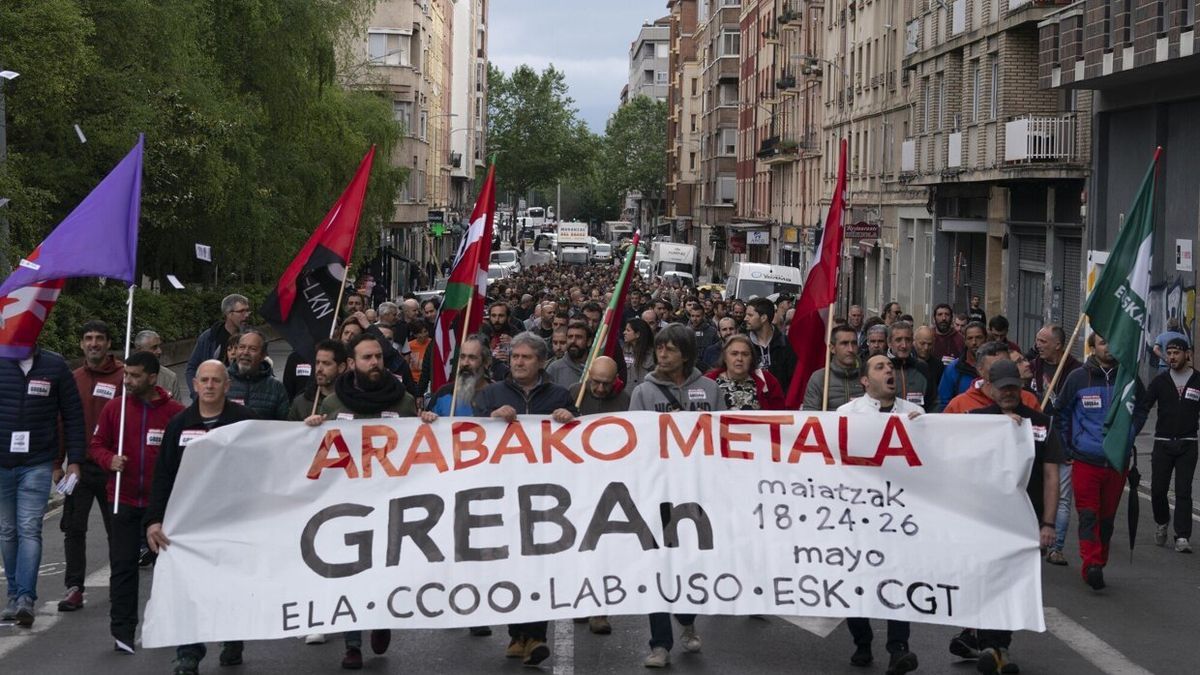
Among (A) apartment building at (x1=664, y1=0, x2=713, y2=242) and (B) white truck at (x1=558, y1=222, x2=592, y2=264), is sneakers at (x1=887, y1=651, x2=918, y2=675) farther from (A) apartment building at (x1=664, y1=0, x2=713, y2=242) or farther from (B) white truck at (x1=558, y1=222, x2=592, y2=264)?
(A) apartment building at (x1=664, y1=0, x2=713, y2=242)

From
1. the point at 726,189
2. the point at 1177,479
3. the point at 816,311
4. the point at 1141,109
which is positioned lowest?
the point at 1177,479

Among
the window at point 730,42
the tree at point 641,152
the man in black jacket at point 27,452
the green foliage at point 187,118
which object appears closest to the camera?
the man in black jacket at point 27,452

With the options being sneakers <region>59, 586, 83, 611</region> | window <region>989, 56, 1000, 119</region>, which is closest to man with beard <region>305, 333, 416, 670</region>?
sneakers <region>59, 586, 83, 611</region>

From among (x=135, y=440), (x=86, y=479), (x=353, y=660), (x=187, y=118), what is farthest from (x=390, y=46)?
(x=353, y=660)

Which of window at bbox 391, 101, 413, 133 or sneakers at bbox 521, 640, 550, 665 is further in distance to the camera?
window at bbox 391, 101, 413, 133

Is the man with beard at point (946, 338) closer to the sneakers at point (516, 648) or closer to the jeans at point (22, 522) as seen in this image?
the sneakers at point (516, 648)

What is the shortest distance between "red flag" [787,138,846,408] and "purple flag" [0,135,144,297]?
4178mm

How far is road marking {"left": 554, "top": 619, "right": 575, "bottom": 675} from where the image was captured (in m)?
9.05

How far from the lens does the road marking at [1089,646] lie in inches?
366

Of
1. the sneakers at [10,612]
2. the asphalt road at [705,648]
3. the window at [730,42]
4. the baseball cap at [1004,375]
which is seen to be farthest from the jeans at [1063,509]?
the window at [730,42]

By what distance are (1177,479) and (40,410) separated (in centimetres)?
869

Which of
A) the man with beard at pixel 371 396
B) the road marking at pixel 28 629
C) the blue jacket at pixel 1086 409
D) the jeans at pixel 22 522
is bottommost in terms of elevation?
the road marking at pixel 28 629

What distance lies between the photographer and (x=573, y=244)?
106m

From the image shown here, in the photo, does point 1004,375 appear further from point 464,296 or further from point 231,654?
point 231,654
